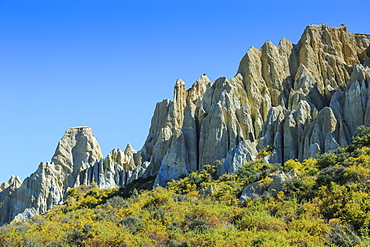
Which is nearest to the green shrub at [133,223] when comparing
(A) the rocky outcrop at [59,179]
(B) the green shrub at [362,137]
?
(B) the green shrub at [362,137]

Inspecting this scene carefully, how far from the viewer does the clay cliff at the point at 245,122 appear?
50.2m

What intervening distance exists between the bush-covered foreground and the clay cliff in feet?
18.3

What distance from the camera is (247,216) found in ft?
109

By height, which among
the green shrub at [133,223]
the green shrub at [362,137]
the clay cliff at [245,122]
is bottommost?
the green shrub at [133,223]

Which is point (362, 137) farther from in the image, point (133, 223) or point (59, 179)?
point (59, 179)

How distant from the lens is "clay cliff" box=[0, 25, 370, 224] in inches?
1977

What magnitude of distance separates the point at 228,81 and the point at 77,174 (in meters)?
28.8

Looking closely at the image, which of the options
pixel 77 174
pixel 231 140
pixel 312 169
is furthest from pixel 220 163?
pixel 77 174

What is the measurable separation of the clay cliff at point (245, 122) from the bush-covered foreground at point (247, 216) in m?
5.57

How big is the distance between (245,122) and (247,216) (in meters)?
24.3

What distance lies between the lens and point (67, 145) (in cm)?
8188

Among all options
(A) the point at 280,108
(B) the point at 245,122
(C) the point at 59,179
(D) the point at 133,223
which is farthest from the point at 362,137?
(C) the point at 59,179

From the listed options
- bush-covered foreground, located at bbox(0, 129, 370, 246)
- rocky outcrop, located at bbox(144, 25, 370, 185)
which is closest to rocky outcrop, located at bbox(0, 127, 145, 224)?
rocky outcrop, located at bbox(144, 25, 370, 185)

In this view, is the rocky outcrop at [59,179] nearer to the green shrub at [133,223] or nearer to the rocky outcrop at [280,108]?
the rocky outcrop at [280,108]
